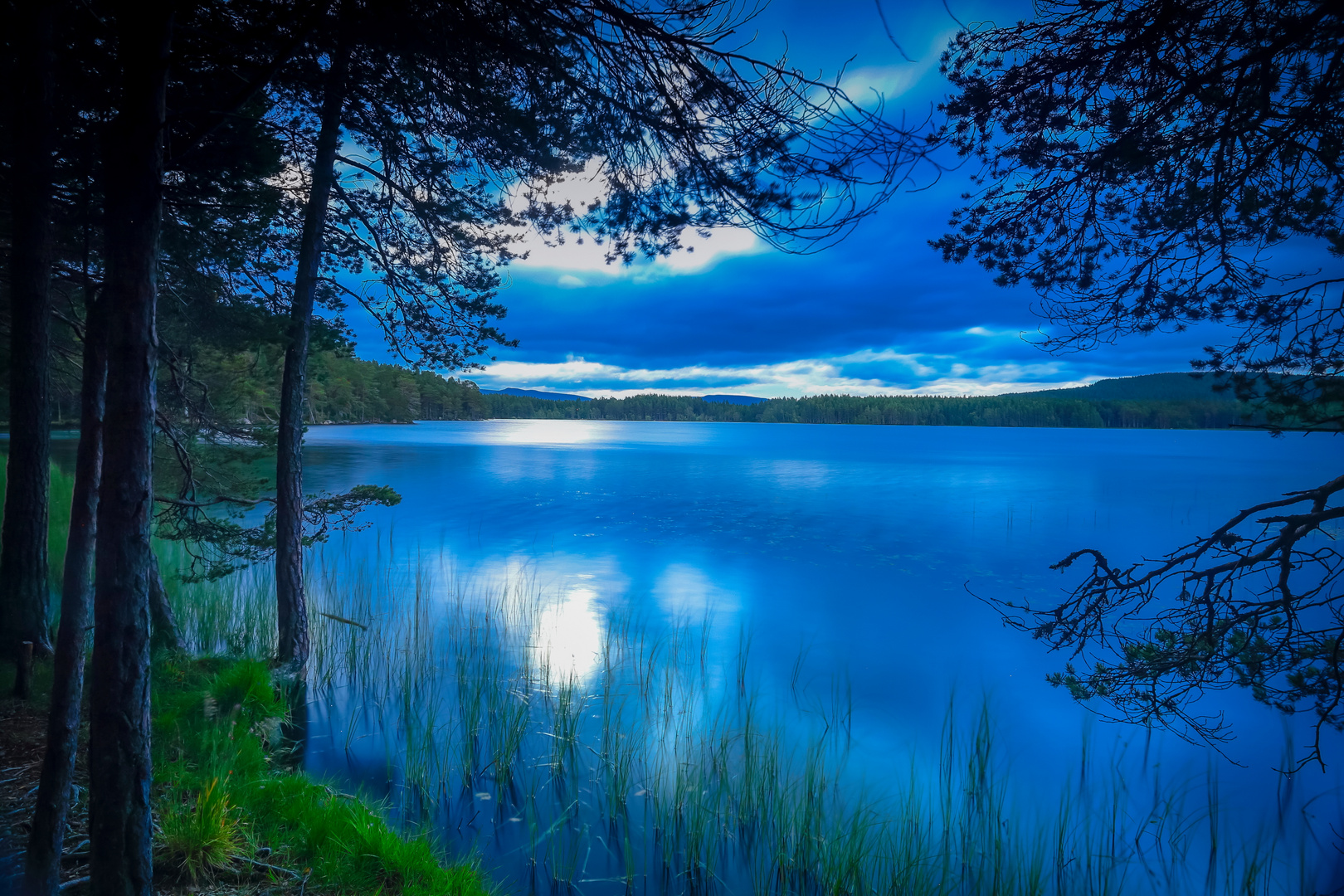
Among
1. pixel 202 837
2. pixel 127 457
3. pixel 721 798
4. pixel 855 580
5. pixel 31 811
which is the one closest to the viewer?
pixel 127 457

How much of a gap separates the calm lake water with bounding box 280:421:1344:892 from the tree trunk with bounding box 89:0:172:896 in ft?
10.4

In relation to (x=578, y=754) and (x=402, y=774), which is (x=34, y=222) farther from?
(x=578, y=754)

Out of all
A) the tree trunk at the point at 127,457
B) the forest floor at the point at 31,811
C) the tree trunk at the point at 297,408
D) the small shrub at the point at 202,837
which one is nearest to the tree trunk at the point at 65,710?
the forest floor at the point at 31,811

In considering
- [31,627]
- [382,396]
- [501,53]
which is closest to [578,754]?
[31,627]

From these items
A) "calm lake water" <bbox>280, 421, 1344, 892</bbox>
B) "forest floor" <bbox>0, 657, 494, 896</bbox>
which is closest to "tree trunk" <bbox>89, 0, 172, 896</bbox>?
"forest floor" <bbox>0, 657, 494, 896</bbox>

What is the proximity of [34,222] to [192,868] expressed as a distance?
484cm

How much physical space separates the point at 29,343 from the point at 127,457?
13.6 feet

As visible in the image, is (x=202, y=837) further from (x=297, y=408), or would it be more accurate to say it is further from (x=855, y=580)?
(x=855, y=580)

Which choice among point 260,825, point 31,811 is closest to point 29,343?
point 31,811

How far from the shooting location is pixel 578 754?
662cm

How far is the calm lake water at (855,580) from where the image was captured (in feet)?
22.9

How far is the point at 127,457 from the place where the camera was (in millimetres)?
2531

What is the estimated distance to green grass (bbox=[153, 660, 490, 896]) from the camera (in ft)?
12.6

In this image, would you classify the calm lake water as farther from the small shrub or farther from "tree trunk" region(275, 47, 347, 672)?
the small shrub
